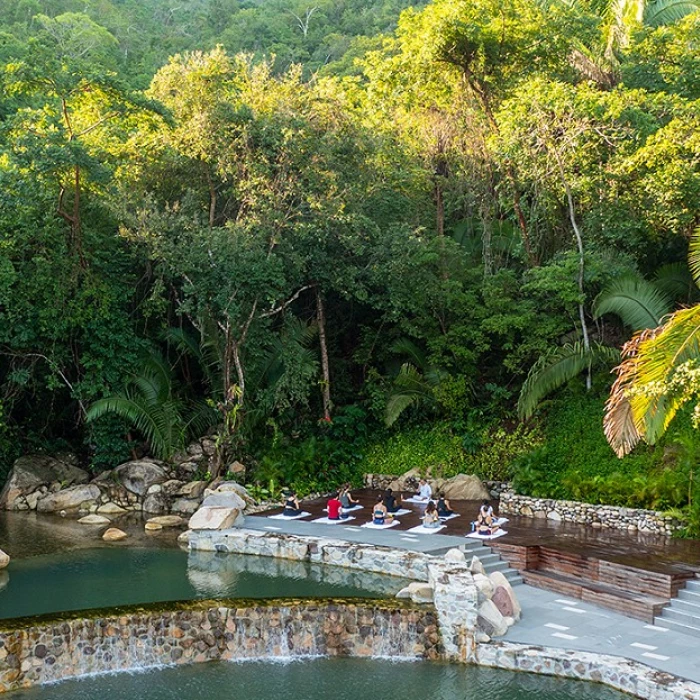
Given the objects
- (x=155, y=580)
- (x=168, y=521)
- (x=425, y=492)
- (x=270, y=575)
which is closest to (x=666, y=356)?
(x=270, y=575)

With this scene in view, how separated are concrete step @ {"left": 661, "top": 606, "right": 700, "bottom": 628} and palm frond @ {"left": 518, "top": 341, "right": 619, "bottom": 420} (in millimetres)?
8442

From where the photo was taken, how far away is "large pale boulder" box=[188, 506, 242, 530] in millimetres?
17688

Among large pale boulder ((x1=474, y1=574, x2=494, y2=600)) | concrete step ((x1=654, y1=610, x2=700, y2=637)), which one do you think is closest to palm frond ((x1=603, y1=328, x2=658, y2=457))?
concrete step ((x1=654, y1=610, x2=700, y2=637))

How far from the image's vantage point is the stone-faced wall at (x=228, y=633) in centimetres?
1166

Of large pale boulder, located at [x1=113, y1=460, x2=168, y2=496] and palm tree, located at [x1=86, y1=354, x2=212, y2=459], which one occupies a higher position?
palm tree, located at [x1=86, y1=354, x2=212, y2=459]

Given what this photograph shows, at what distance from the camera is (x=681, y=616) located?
12531 millimetres

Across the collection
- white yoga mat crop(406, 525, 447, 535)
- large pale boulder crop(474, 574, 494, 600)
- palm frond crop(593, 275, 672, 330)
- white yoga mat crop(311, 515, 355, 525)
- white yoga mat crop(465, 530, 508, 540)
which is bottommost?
white yoga mat crop(311, 515, 355, 525)

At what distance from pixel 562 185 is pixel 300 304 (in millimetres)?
8373

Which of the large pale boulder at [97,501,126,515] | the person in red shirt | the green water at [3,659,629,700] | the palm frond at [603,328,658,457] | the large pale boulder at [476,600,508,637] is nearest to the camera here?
the green water at [3,659,629,700]

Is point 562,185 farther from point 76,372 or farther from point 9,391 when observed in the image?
point 9,391

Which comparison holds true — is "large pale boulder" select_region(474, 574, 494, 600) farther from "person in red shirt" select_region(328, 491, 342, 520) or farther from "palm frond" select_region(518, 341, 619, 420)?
"palm frond" select_region(518, 341, 619, 420)

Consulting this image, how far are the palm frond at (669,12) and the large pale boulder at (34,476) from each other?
21021 mm

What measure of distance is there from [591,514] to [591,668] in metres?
7.37

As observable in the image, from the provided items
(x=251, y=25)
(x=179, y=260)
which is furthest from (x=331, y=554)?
(x=251, y=25)
